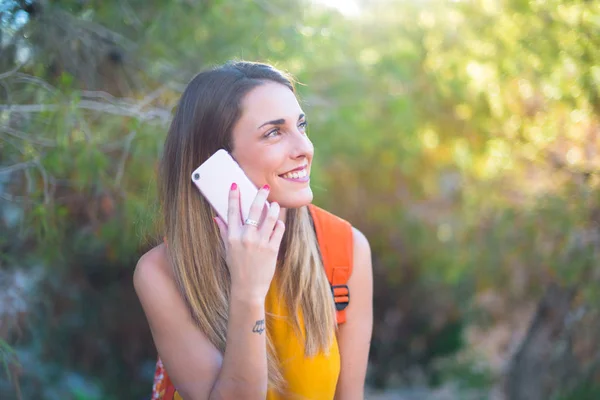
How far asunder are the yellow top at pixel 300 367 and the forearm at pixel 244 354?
0.22 m

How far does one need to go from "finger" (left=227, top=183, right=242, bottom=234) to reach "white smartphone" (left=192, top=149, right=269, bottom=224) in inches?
1.3

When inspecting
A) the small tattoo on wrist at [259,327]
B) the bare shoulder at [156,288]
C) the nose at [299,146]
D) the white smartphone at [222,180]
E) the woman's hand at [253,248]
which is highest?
the nose at [299,146]

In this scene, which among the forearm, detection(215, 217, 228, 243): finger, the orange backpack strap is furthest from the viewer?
the orange backpack strap

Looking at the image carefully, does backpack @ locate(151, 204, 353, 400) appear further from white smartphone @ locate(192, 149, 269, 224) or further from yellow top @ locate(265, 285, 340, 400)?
white smartphone @ locate(192, 149, 269, 224)

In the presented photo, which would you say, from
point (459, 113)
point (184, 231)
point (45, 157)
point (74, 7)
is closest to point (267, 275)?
point (184, 231)

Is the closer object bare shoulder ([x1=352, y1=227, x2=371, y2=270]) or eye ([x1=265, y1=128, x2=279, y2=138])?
eye ([x1=265, y1=128, x2=279, y2=138])

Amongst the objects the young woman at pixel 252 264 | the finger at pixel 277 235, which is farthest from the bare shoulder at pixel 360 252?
the finger at pixel 277 235

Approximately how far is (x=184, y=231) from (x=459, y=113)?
3.40m

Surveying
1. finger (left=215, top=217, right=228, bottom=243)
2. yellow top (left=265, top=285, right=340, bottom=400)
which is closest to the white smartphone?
finger (left=215, top=217, right=228, bottom=243)

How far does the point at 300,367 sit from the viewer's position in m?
2.09

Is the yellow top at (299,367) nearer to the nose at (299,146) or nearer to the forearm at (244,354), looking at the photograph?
the forearm at (244,354)

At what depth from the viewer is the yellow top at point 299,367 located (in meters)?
2.08

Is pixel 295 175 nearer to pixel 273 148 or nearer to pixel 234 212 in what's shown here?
pixel 273 148

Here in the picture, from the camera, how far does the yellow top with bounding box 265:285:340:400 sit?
2.08 meters
